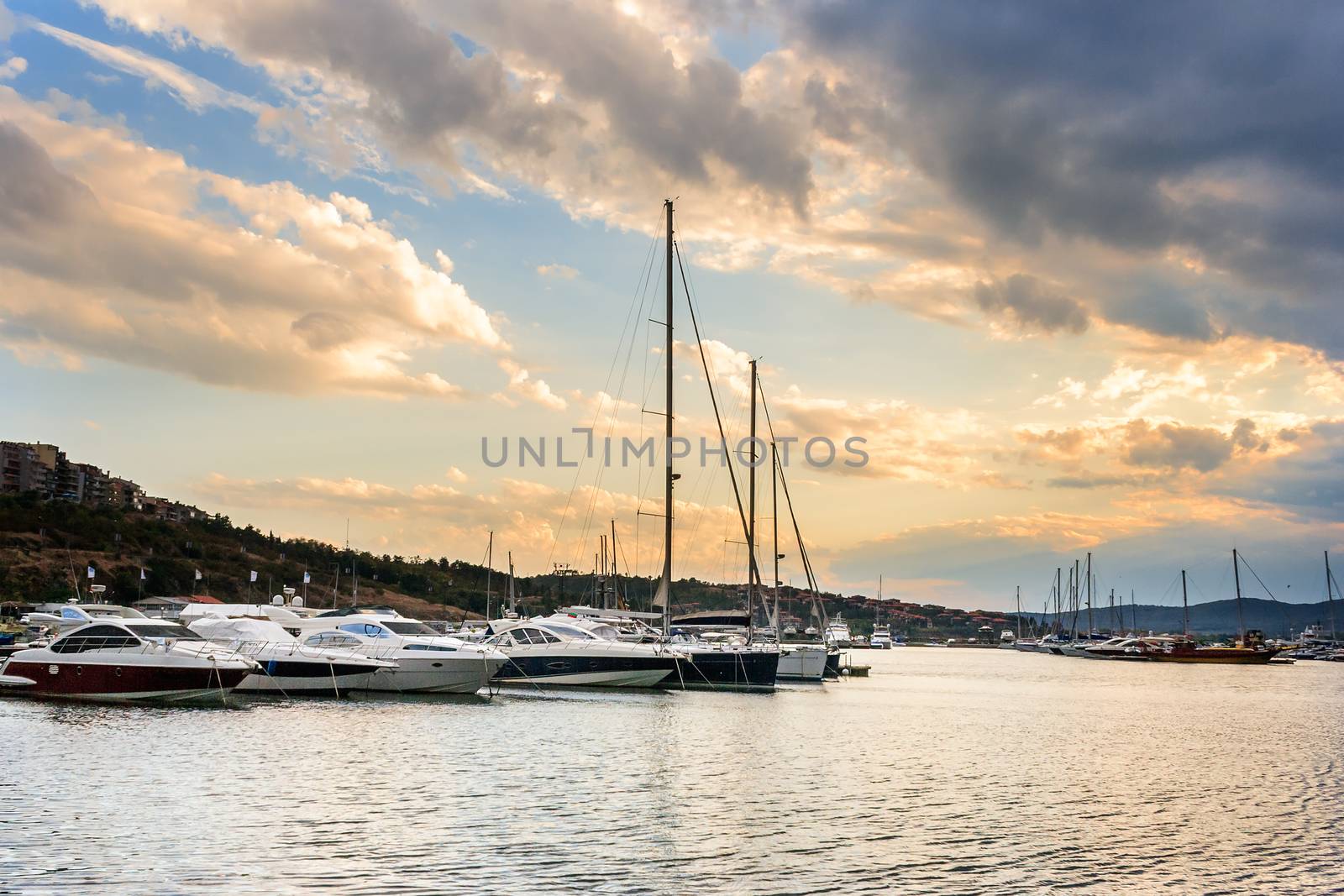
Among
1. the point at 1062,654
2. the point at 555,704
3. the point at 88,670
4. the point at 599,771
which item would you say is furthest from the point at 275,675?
the point at 1062,654

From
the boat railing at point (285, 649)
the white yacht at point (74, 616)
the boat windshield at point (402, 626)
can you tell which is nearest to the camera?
the boat railing at point (285, 649)

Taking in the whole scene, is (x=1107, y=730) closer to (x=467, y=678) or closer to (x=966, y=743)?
(x=966, y=743)

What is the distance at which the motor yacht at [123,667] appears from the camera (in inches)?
1528

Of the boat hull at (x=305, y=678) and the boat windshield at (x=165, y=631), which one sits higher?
the boat windshield at (x=165, y=631)

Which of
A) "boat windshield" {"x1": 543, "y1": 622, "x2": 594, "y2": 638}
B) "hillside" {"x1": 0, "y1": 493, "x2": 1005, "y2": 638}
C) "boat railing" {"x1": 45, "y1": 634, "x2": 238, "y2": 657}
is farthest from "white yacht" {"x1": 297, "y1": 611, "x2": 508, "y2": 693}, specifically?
"hillside" {"x1": 0, "y1": 493, "x2": 1005, "y2": 638}

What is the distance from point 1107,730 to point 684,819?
93.9 feet

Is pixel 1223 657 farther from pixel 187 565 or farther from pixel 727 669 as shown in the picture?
pixel 187 565

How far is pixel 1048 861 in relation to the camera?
19.0 meters

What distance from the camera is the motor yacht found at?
1528 inches

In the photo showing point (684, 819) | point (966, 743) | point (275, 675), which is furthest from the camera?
point (275, 675)

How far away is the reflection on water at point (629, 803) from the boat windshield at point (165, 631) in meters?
3.43

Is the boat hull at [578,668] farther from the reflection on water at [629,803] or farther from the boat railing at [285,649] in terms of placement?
the boat railing at [285,649]

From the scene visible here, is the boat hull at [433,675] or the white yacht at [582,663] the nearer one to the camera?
the boat hull at [433,675]

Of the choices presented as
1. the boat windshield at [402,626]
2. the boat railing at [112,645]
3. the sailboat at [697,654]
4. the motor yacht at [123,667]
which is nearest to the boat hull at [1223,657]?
the sailboat at [697,654]
